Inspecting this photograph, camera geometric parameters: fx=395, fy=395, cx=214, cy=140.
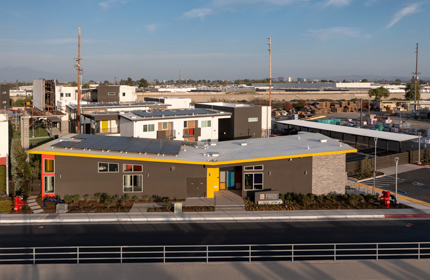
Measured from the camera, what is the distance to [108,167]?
26.3m

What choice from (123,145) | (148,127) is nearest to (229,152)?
(123,145)

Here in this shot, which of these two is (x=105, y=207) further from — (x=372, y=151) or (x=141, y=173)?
(x=372, y=151)

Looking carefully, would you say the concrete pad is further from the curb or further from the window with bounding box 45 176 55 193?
the window with bounding box 45 176 55 193

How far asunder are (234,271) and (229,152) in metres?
15.4

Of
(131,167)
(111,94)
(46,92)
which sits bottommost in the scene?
(131,167)

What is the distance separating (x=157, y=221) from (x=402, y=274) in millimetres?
13251

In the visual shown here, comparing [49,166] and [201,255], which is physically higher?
[49,166]

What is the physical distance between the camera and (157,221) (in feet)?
74.9

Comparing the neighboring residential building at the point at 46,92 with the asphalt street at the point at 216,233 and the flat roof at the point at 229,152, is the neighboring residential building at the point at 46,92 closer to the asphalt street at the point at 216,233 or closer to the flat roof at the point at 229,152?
the flat roof at the point at 229,152

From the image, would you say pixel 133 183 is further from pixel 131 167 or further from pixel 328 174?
pixel 328 174

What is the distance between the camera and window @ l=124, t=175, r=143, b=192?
26487mm

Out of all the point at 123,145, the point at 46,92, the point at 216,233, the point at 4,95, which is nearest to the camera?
the point at 216,233

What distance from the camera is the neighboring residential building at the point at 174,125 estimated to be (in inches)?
1572

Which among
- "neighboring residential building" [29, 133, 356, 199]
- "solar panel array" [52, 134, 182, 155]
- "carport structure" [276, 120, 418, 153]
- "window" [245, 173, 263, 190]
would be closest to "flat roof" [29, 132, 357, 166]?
"neighboring residential building" [29, 133, 356, 199]
